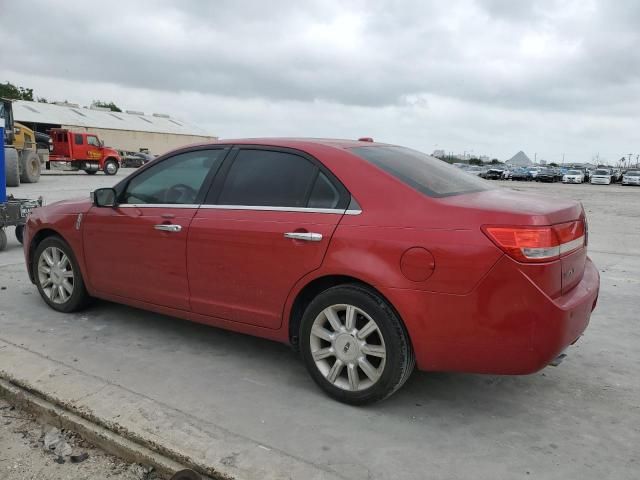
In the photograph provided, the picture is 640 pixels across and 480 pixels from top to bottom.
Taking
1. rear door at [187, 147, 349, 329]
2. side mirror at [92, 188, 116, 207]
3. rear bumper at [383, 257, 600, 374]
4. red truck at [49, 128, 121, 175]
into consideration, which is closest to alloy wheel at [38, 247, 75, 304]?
side mirror at [92, 188, 116, 207]

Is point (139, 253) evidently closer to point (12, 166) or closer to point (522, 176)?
point (12, 166)

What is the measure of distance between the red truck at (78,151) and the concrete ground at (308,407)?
29.1 m

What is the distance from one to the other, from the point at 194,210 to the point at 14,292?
2.85m

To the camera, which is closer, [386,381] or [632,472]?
[632,472]

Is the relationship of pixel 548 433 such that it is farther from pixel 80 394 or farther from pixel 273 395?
pixel 80 394

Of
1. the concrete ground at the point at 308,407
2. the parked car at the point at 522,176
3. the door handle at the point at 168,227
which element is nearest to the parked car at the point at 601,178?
the parked car at the point at 522,176

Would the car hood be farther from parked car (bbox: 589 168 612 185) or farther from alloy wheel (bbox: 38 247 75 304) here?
parked car (bbox: 589 168 612 185)

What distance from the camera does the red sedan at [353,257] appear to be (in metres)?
2.82

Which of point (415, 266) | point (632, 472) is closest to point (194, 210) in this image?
point (415, 266)

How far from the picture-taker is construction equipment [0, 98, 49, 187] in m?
18.2

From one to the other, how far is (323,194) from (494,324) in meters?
1.26

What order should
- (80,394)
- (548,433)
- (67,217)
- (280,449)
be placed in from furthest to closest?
(67,217)
(80,394)
(548,433)
(280,449)

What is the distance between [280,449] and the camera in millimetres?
2773

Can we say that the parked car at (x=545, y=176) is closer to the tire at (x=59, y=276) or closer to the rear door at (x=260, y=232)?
the tire at (x=59, y=276)
